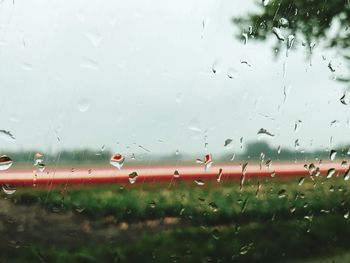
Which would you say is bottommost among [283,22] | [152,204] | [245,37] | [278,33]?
[152,204]

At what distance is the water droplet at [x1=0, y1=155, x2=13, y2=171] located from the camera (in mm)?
1646

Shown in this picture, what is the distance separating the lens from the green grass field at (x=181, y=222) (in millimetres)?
1830

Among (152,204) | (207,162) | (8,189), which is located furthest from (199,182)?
(8,189)

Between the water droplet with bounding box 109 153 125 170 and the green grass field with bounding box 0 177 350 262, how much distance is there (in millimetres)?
99

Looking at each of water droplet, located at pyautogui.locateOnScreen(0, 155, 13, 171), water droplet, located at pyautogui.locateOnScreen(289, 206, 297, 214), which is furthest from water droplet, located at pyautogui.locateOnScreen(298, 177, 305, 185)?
water droplet, located at pyautogui.locateOnScreen(0, 155, 13, 171)

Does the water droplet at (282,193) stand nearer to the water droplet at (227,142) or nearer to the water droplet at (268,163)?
the water droplet at (268,163)

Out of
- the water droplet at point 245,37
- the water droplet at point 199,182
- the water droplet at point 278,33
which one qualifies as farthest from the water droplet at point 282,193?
the water droplet at point 278,33

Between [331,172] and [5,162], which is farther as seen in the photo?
[331,172]

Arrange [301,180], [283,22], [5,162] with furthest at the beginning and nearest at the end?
[283,22]
[301,180]
[5,162]

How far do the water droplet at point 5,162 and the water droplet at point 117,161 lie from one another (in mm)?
388

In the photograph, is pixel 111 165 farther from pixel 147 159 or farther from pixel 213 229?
pixel 213 229

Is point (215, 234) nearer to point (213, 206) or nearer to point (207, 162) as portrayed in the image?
point (213, 206)

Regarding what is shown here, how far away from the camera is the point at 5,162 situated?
64.8 inches

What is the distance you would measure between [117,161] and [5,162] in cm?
43
